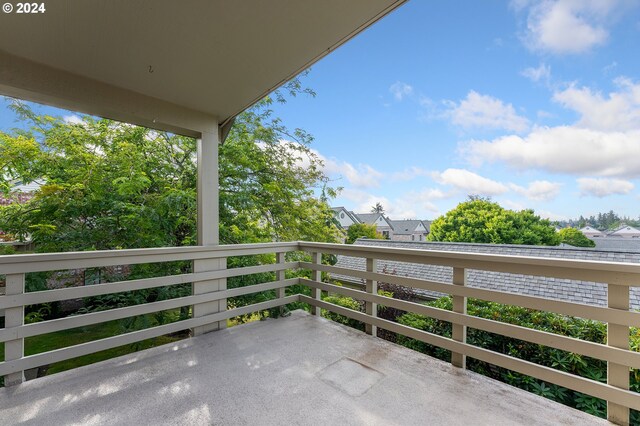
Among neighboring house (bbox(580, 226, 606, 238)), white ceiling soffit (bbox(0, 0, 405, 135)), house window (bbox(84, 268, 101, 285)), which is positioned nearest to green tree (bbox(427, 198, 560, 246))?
neighboring house (bbox(580, 226, 606, 238))

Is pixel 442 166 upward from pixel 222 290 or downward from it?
upward

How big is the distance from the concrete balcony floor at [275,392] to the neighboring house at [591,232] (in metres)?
13.0

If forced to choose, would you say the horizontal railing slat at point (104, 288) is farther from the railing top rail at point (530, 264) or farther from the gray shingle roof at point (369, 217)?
the gray shingle roof at point (369, 217)

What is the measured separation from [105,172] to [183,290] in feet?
6.39

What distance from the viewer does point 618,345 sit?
5.27 feet

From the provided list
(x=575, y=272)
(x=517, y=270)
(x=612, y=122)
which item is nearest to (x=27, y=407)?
(x=517, y=270)

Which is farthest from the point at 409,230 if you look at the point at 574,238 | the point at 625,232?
the point at 625,232

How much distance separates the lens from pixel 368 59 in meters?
8.25

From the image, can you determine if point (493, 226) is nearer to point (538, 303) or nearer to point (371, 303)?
point (371, 303)

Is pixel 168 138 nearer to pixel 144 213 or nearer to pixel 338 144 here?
pixel 144 213

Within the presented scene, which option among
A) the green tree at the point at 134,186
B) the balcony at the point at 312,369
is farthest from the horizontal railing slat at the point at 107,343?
the green tree at the point at 134,186

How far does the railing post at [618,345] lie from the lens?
5.17 feet

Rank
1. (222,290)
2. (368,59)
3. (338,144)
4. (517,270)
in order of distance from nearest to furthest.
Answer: (517,270), (222,290), (368,59), (338,144)

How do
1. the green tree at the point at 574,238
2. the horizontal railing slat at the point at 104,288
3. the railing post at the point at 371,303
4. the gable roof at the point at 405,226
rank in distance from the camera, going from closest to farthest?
the horizontal railing slat at the point at 104,288, the railing post at the point at 371,303, the green tree at the point at 574,238, the gable roof at the point at 405,226
